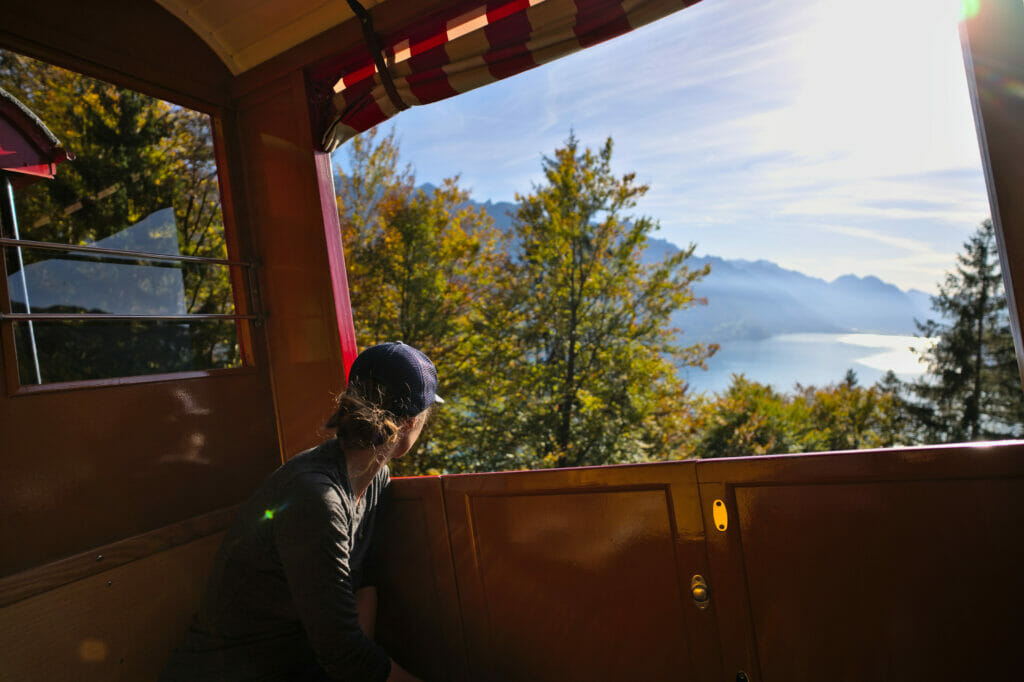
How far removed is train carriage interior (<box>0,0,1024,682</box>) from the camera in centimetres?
136

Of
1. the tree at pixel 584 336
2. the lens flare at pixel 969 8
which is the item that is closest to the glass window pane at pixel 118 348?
the lens flare at pixel 969 8

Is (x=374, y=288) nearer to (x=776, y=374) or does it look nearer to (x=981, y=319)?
(x=776, y=374)

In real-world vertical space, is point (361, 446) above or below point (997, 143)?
below

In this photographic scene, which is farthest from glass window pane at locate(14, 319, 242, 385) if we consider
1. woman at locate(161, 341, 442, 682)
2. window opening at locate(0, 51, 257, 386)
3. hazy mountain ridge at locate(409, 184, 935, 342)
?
hazy mountain ridge at locate(409, 184, 935, 342)

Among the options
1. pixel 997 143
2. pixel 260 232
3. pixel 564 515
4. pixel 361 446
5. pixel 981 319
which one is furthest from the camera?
pixel 981 319

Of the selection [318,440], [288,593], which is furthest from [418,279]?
[288,593]

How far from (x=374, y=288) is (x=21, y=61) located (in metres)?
3.15

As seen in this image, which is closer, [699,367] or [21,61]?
[21,61]

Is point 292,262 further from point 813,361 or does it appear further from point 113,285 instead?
point 813,361

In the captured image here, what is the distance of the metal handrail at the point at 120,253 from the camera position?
171cm

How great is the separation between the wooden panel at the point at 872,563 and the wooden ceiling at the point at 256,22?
1929mm

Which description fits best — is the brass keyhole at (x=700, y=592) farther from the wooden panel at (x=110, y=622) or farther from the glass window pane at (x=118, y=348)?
the glass window pane at (x=118, y=348)

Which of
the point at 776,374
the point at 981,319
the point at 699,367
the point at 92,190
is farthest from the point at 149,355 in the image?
the point at 981,319

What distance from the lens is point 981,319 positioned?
4.78 m
